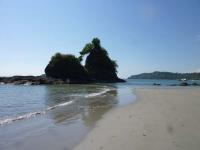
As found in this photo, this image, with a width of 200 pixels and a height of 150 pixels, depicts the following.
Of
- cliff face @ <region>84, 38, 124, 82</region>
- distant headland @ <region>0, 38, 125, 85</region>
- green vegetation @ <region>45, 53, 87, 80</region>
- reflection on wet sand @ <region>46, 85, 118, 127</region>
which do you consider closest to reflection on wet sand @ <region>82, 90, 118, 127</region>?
reflection on wet sand @ <region>46, 85, 118, 127</region>

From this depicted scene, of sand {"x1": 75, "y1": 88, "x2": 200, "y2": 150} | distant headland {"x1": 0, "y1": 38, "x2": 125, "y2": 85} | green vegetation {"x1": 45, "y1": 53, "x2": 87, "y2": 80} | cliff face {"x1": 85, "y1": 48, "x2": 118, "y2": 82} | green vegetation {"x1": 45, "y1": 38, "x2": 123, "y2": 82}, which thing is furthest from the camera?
cliff face {"x1": 85, "y1": 48, "x2": 118, "y2": 82}

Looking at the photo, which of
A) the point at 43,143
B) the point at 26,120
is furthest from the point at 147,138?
the point at 26,120

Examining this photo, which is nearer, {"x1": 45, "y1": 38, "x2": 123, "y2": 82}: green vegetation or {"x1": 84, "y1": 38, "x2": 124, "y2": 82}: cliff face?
{"x1": 45, "y1": 38, "x2": 123, "y2": 82}: green vegetation

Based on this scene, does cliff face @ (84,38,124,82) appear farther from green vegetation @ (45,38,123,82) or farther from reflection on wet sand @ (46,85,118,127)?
reflection on wet sand @ (46,85,118,127)

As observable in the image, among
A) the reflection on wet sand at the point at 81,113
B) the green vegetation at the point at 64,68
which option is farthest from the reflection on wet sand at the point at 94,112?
the green vegetation at the point at 64,68

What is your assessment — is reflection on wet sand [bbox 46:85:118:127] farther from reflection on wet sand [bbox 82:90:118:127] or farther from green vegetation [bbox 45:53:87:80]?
green vegetation [bbox 45:53:87:80]

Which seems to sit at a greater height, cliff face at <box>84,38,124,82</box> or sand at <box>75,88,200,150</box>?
cliff face at <box>84,38,124,82</box>

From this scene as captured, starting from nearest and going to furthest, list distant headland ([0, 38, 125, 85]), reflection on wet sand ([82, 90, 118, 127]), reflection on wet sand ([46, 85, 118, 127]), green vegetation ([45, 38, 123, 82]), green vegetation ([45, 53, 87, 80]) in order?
1. reflection on wet sand ([82, 90, 118, 127])
2. reflection on wet sand ([46, 85, 118, 127])
3. distant headland ([0, 38, 125, 85])
4. green vegetation ([45, 53, 87, 80])
5. green vegetation ([45, 38, 123, 82])

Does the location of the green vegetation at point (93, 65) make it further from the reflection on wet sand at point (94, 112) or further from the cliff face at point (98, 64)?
the reflection on wet sand at point (94, 112)

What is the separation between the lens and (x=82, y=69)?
91.9m

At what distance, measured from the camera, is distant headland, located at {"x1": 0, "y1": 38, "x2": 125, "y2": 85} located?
8262 cm

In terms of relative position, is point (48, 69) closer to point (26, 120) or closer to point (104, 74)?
point (104, 74)

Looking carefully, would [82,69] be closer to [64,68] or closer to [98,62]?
[64,68]

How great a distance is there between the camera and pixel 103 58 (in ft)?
348
